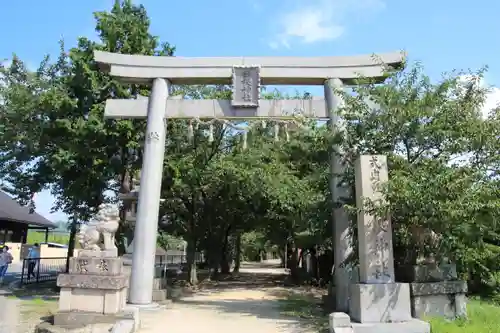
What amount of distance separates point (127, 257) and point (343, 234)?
6.56m

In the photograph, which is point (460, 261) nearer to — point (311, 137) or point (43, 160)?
point (311, 137)

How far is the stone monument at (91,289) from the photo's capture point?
8461mm

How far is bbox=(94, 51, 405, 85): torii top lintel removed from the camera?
38.8 ft

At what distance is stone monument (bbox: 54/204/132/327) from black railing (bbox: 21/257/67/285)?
33.8ft

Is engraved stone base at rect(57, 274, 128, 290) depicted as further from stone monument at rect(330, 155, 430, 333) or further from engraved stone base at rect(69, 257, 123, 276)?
stone monument at rect(330, 155, 430, 333)

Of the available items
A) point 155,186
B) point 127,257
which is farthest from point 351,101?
point 127,257

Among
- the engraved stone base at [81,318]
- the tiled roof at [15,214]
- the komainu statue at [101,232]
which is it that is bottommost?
the engraved stone base at [81,318]

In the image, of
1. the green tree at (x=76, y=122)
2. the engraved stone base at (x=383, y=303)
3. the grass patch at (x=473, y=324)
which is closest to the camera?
the grass patch at (x=473, y=324)

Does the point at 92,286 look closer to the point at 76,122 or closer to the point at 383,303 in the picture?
the point at 383,303

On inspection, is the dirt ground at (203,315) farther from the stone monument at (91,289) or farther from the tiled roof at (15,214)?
the tiled roof at (15,214)

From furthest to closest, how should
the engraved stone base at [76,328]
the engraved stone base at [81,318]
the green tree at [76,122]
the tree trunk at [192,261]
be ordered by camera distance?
the tree trunk at [192,261] → the green tree at [76,122] → the engraved stone base at [81,318] → the engraved stone base at [76,328]

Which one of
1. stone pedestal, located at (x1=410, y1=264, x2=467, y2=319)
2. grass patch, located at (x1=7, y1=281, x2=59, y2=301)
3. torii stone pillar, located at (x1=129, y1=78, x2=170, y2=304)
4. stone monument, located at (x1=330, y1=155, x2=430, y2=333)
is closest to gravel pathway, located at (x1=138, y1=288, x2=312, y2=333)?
torii stone pillar, located at (x1=129, y1=78, x2=170, y2=304)

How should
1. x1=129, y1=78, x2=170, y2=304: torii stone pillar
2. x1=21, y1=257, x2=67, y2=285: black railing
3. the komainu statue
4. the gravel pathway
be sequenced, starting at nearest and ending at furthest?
1. the gravel pathway
2. the komainu statue
3. x1=129, y1=78, x2=170, y2=304: torii stone pillar
4. x1=21, y1=257, x2=67, y2=285: black railing

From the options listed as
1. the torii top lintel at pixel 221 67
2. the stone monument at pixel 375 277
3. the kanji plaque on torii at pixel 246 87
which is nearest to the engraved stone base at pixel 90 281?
the stone monument at pixel 375 277
